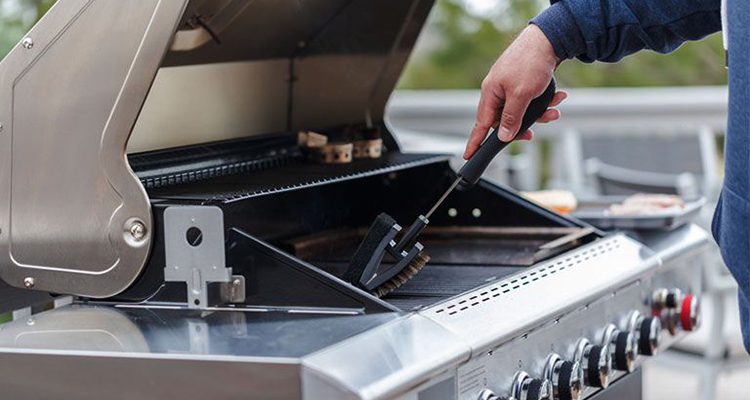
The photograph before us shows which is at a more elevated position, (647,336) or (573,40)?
(573,40)

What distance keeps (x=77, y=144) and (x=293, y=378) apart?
1.63ft

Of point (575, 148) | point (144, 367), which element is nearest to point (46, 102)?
point (144, 367)

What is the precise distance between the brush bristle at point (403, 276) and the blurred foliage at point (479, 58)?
773 cm

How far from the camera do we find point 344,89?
6.84 ft

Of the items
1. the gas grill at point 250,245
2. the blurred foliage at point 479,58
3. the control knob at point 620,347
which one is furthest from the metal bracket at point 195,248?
the blurred foliage at point 479,58

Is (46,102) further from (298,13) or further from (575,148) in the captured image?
(575,148)

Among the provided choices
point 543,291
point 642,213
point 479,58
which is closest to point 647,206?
point 642,213

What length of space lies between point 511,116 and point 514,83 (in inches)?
1.8

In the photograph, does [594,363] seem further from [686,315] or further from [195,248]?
[195,248]

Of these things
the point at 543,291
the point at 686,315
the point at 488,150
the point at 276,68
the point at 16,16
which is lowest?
the point at 686,315

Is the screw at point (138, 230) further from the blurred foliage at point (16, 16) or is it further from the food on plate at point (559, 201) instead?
the blurred foliage at point (16, 16)

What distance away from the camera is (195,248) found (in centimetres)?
144

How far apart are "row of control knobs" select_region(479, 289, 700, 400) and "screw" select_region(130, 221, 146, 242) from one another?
1.61 feet

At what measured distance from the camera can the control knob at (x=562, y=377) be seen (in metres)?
1.58
